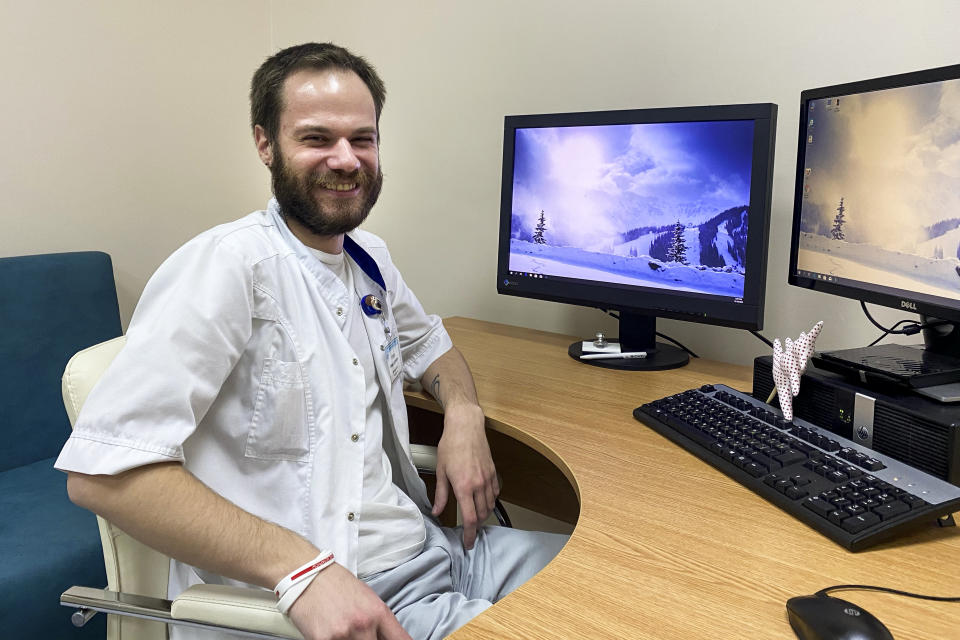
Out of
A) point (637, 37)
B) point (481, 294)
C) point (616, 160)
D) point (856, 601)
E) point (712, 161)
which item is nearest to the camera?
point (856, 601)

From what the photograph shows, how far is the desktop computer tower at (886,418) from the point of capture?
3.15ft

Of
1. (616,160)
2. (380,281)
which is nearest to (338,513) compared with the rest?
(380,281)

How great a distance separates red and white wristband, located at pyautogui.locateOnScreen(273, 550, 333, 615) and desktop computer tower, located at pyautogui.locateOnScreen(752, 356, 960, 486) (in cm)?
77

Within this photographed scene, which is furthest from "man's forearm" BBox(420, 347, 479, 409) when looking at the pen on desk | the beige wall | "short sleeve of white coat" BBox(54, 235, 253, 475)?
the beige wall

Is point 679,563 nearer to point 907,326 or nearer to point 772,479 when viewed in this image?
point 772,479

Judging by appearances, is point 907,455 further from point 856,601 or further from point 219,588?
point 219,588

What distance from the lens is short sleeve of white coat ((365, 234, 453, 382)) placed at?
150 centimetres

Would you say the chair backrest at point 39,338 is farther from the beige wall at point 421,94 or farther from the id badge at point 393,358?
the id badge at point 393,358

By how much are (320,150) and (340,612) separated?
722mm

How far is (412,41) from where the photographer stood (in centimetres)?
229

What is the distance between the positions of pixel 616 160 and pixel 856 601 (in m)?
1.08

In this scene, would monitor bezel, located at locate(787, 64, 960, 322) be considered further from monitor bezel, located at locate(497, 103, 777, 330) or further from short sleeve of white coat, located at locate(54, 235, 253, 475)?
short sleeve of white coat, located at locate(54, 235, 253, 475)

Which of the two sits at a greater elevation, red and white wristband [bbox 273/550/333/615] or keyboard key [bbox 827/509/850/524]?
keyboard key [bbox 827/509/850/524]

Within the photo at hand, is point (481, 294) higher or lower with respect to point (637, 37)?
lower
